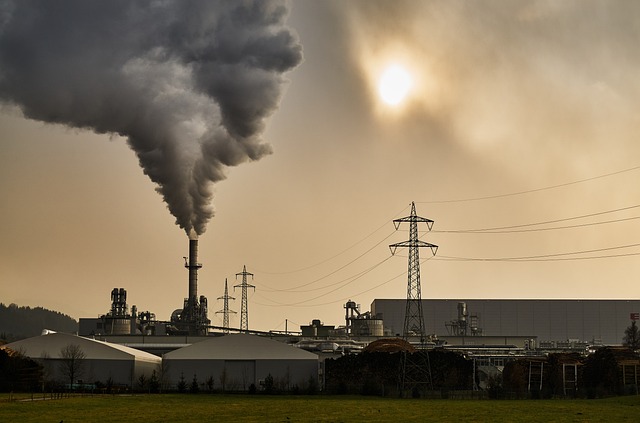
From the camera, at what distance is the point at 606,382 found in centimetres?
8188

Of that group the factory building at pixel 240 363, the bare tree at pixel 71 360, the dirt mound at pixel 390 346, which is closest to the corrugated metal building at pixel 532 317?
the dirt mound at pixel 390 346

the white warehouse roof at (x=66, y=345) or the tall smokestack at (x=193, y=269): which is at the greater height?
the tall smokestack at (x=193, y=269)

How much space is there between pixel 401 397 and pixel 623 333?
93708 millimetres

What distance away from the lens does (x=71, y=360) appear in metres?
85.2

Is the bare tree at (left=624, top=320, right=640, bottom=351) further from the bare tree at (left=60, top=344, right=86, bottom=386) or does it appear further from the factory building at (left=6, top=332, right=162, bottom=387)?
the bare tree at (left=60, top=344, right=86, bottom=386)

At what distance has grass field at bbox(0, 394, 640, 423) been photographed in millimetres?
49906

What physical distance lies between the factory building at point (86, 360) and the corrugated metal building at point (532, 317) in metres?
72.2

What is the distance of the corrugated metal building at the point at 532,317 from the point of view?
513ft

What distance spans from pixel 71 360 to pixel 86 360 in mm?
3272

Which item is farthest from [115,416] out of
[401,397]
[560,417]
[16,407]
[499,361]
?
[499,361]

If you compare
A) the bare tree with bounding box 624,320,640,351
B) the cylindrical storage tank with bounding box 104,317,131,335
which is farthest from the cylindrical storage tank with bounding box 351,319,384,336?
the bare tree with bounding box 624,320,640,351

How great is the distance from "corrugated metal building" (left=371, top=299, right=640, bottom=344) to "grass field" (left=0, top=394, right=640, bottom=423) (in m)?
86.2

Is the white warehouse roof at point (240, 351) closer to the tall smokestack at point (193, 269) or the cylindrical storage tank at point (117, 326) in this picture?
the tall smokestack at point (193, 269)

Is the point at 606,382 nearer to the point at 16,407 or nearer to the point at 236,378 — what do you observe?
the point at 236,378
